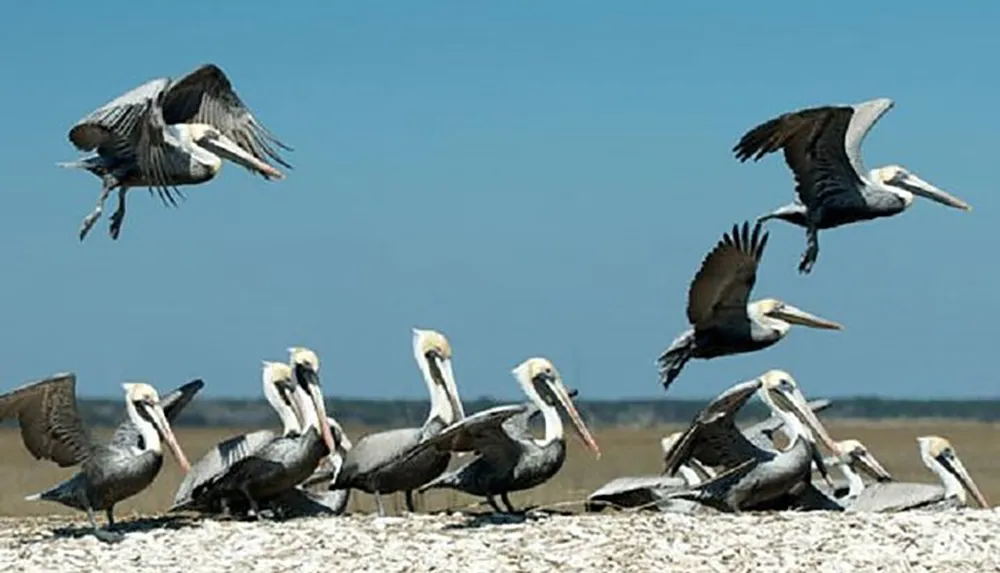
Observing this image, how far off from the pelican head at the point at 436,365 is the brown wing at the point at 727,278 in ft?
5.69

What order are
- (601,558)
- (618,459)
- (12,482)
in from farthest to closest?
1. (618,459)
2. (12,482)
3. (601,558)

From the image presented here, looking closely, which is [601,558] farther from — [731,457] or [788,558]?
[731,457]

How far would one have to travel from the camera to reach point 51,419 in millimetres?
12039

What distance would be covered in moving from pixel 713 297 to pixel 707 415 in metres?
1.38

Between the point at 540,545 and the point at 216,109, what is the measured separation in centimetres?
442

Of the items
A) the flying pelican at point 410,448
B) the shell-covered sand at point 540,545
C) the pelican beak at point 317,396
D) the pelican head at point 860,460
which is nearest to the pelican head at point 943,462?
the pelican head at point 860,460

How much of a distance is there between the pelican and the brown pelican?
9.93 ft

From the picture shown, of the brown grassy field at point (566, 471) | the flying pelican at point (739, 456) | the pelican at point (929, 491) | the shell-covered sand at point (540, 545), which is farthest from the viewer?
the brown grassy field at point (566, 471)

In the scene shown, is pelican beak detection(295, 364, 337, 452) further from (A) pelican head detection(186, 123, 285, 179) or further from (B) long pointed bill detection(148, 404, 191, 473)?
(A) pelican head detection(186, 123, 285, 179)

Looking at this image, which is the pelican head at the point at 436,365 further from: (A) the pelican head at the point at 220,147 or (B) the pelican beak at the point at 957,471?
(B) the pelican beak at the point at 957,471

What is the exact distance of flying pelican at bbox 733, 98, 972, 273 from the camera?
46.4 feet

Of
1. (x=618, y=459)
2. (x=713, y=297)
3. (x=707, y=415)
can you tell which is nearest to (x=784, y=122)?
(x=713, y=297)

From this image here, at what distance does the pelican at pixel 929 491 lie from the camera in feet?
42.8

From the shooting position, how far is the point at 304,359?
1268cm
